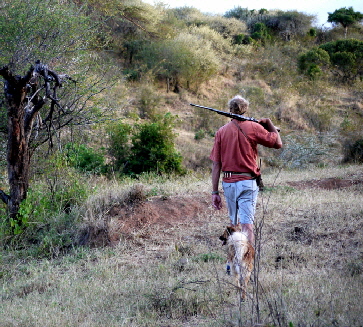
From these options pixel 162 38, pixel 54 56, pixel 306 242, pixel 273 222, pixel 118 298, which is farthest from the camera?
pixel 162 38

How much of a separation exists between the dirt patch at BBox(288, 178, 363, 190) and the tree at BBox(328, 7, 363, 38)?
1300 inches

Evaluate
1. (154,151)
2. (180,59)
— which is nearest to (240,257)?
(154,151)

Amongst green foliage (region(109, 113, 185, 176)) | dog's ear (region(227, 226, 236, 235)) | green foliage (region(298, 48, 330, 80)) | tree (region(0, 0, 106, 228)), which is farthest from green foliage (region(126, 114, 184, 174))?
green foliage (region(298, 48, 330, 80))

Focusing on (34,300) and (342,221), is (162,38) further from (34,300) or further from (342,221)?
(34,300)

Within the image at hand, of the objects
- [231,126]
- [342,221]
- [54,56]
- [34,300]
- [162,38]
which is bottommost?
[34,300]

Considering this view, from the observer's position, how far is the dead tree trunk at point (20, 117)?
19.8 feet

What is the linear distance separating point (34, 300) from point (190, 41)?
2482 centimetres

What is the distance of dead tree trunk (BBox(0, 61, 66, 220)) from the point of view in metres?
6.02

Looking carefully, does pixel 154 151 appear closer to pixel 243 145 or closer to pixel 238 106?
pixel 238 106

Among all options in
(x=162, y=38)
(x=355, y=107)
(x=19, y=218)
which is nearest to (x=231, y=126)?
(x=19, y=218)

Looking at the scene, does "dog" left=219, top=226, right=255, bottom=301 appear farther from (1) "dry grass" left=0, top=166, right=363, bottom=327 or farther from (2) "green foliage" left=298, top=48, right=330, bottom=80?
(2) "green foliage" left=298, top=48, right=330, bottom=80

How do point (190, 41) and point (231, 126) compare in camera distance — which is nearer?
point (231, 126)

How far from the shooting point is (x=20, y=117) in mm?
6230

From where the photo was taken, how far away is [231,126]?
4355 mm
